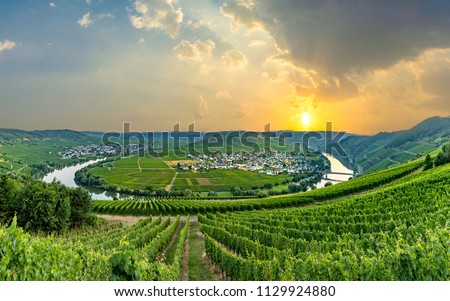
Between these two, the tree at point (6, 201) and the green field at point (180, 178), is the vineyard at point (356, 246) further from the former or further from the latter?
the green field at point (180, 178)

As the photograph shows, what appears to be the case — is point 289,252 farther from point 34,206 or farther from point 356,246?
point 34,206

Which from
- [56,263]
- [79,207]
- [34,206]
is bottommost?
[79,207]

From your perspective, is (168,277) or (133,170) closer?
(168,277)

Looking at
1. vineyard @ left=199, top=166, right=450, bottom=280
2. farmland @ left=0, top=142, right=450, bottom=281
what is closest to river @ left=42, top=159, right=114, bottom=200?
farmland @ left=0, top=142, right=450, bottom=281

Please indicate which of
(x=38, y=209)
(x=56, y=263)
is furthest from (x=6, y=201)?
(x=56, y=263)
